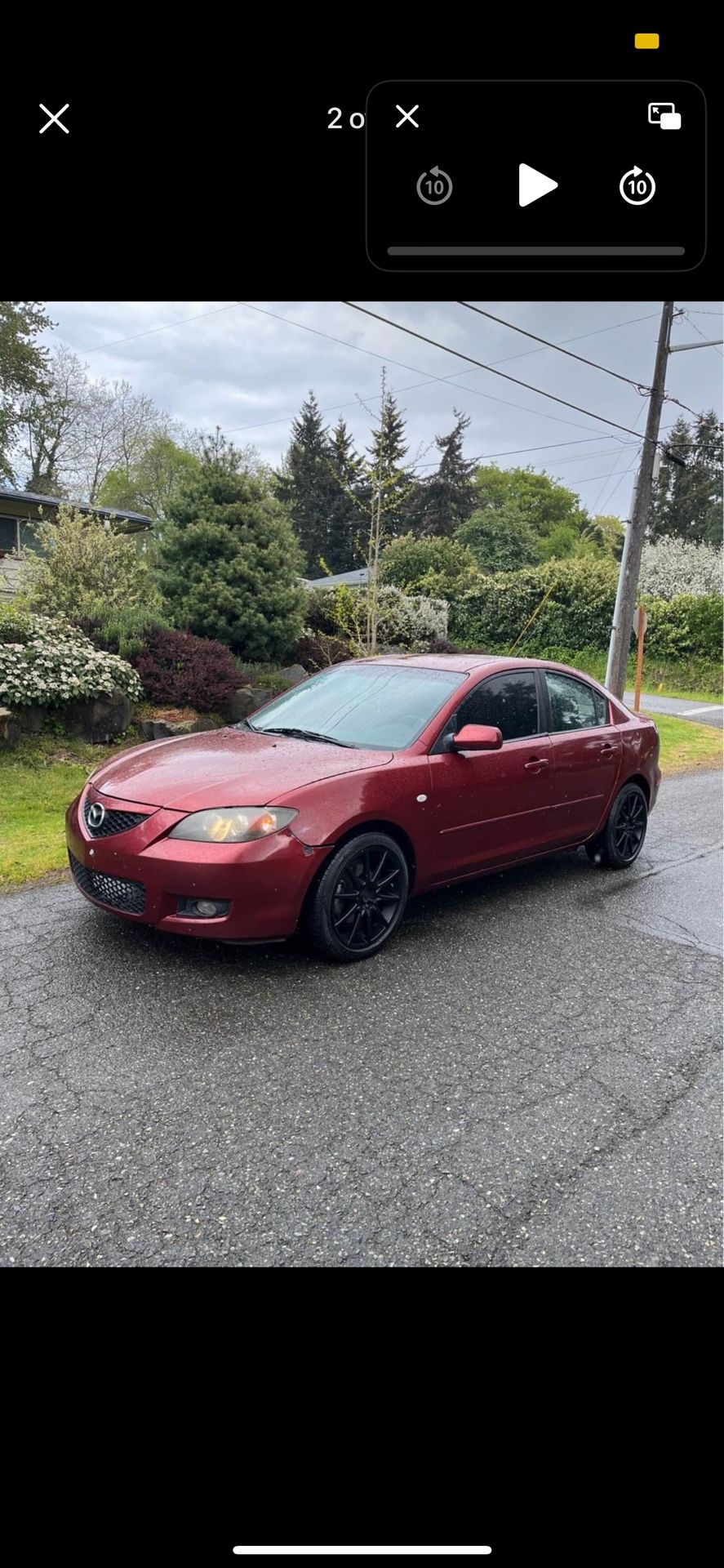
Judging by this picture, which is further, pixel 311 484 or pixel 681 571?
pixel 311 484

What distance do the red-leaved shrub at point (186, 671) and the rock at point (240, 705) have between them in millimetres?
84

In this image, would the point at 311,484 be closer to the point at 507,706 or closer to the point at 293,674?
the point at 293,674

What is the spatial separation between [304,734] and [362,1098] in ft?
6.84

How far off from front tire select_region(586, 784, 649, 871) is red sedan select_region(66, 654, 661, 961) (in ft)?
0.06

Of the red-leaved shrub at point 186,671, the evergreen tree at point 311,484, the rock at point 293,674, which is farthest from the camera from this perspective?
the evergreen tree at point 311,484

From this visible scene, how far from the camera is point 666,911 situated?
4520 mm

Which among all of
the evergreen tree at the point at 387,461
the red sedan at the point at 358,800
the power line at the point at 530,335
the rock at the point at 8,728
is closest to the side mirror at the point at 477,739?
the red sedan at the point at 358,800

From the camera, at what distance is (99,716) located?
7531 millimetres

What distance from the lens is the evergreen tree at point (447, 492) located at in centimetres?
3991
